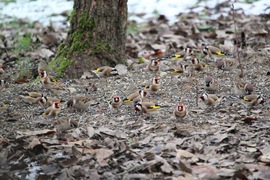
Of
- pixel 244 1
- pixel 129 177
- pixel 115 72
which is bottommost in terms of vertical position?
pixel 129 177

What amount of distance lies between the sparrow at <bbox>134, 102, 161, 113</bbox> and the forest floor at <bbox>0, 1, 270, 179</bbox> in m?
0.08

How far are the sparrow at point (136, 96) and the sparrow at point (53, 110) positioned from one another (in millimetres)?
854

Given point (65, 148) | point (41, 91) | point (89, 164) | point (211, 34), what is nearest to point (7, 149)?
point (65, 148)

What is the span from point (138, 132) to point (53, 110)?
4.14ft

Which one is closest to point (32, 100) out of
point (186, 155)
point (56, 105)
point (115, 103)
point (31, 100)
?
point (31, 100)

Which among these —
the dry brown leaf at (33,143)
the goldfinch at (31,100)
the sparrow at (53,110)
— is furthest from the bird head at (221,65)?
the dry brown leaf at (33,143)

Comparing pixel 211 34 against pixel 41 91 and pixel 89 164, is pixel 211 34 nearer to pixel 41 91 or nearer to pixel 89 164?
pixel 41 91

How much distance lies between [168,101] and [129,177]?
2449mm

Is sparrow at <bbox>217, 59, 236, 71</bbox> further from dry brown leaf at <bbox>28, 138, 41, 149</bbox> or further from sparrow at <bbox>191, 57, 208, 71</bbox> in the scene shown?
dry brown leaf at <bbox>28, 138, 41, 149</bbox>

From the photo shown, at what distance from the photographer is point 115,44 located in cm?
856

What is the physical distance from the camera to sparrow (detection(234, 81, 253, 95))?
7.14m

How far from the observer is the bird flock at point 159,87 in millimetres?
6812

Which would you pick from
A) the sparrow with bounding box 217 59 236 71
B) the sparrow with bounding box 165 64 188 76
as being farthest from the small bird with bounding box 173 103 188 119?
the sparrow with bounding box 217 59 236 71

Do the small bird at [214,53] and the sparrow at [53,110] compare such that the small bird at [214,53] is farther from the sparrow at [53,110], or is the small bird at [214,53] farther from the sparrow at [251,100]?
the sparrow at [53,110]
